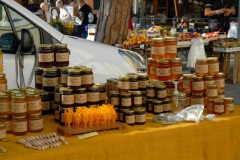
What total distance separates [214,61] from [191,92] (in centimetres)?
35

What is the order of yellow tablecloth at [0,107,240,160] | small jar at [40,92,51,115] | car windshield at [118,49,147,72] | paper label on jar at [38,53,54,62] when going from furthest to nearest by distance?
car windshield at [118,49,147,72] → paper label on jar at [38,53,54,62] → small jar at [40,92,51,115] → yellow tablecloth at [0,107,240,160]

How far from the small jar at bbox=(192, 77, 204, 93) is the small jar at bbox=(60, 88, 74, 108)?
3.96 feet

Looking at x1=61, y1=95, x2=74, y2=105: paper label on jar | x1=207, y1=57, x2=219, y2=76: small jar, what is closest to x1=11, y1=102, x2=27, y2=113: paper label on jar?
x1=61, y1=95, x2=74, y2=105: paper label on jar

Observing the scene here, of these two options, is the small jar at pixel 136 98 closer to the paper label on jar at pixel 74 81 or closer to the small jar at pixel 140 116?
the small jar at pixel 140 116

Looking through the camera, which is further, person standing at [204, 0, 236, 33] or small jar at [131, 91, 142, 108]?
person standing at [204, 0, 236, 33]

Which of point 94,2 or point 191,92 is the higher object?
point 94,2

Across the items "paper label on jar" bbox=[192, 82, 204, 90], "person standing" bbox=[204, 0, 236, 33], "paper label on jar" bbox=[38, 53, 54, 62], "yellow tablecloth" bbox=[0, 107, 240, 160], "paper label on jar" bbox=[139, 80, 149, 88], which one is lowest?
"yellow tablecloth" bbox=[0, 107, 240, 160]

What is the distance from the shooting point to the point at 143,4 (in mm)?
22703

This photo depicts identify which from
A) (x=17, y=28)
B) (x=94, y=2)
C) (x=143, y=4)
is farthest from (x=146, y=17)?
(x=17, y=28)

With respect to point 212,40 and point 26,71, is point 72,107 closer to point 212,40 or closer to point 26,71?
point 26,71

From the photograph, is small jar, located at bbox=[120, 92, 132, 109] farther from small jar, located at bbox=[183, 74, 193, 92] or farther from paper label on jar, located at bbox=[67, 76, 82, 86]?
small jar, located at bbox=[183, 74, 193, 92]

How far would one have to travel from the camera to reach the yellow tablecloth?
3.15 meters

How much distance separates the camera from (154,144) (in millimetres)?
3604

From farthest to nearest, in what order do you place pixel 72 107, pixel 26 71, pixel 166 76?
pixel 26 71, pixel 166 76, pixel 72 107
